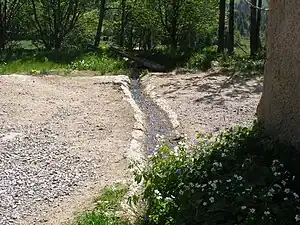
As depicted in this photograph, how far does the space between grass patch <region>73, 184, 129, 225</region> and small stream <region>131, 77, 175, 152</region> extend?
196 centimetres

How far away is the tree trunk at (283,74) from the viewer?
16.6ft

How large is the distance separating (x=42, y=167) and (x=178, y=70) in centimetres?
892

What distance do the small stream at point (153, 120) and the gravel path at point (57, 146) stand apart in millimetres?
360

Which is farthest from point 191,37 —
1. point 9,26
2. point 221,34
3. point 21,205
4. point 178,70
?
point 21,205

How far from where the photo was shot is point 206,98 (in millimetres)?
10836

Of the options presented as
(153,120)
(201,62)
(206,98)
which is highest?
(201,62)

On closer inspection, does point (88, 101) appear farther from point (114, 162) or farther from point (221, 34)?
point (221, 34)

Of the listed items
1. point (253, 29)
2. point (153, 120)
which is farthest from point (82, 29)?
point (153, 120)

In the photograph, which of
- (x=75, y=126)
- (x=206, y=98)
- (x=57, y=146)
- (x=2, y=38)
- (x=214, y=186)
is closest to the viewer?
(x=214, y=186)

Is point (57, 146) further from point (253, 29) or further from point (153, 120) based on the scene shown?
point (253, 29)

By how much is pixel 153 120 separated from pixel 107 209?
178 inches

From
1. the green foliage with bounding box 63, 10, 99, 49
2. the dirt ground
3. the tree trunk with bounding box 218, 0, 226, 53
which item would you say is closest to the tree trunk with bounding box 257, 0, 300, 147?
the dirt ground

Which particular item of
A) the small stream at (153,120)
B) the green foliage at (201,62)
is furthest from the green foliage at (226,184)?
the green foliage at (201,62)

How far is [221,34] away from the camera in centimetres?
1738
